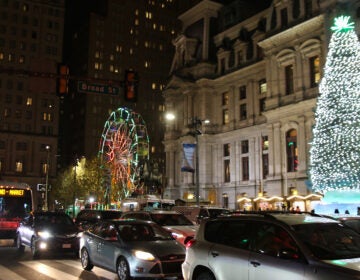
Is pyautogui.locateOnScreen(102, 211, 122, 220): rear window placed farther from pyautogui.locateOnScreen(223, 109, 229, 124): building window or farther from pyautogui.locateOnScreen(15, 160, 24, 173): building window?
pyautogui.locateOnScreen(15, 160, 24, 173): building window

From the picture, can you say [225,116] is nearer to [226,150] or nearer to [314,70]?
[226,150]

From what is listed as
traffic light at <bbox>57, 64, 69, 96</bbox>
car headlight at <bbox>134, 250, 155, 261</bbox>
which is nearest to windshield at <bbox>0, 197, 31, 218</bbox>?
traffic light at <bbox>57, 64, 69, 96</bbox>

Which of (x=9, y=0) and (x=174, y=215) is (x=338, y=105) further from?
(x=9, y=0)

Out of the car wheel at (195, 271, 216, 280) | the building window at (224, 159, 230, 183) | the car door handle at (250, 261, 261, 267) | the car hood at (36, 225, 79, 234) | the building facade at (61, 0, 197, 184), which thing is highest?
the building facade at (61, 0, 197, 184)

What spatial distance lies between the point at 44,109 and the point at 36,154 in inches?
381

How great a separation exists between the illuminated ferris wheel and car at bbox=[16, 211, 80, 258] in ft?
97.4

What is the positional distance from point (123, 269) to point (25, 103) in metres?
91.1

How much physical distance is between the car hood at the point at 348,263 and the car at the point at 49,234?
524 inches

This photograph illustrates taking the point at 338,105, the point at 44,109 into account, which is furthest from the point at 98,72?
the point at 338,105

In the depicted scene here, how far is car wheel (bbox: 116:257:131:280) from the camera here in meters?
12.3

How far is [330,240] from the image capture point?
7.80 metres

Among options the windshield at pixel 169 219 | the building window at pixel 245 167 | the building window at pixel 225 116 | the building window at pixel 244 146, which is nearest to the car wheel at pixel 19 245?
the windshield at pixel 169 219

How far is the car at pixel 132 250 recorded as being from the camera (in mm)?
12023

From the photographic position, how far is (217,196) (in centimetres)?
6219
